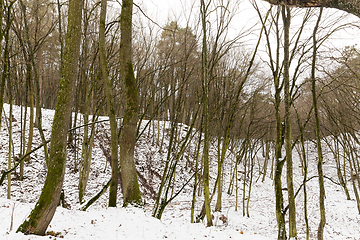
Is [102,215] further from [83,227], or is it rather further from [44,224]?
[44,224]

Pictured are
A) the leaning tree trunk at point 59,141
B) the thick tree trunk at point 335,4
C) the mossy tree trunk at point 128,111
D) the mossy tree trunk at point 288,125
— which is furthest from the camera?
the mossy tree trunk at point 128,111

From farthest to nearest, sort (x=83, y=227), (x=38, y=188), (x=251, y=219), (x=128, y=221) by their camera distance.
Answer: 1. (x=251, y=219)
2. (x=38, y=188)
3. (x=128, y=221)
4. (x=83, y=227)

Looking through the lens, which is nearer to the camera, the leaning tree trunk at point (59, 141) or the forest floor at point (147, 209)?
the leaning tree trunk at point (59, 141)

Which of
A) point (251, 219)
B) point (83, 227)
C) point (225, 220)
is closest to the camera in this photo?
point (83, 227)

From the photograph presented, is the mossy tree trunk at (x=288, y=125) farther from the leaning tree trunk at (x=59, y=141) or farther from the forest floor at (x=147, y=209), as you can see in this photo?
the leaning tree trunk at (x=59, y=141)

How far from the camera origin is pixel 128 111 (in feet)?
13.3

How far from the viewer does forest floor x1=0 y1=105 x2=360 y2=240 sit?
3.14 m

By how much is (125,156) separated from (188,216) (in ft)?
13.7

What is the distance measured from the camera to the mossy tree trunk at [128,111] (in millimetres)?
4012

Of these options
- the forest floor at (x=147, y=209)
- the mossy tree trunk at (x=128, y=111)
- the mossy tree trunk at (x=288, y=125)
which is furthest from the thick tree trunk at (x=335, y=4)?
the forest floor at (x=147, y=209)

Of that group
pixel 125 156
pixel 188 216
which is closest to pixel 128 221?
pixel 125 156

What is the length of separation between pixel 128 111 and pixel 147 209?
507cm

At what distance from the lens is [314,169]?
1852 cm

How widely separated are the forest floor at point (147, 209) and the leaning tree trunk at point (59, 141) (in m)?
0.20
